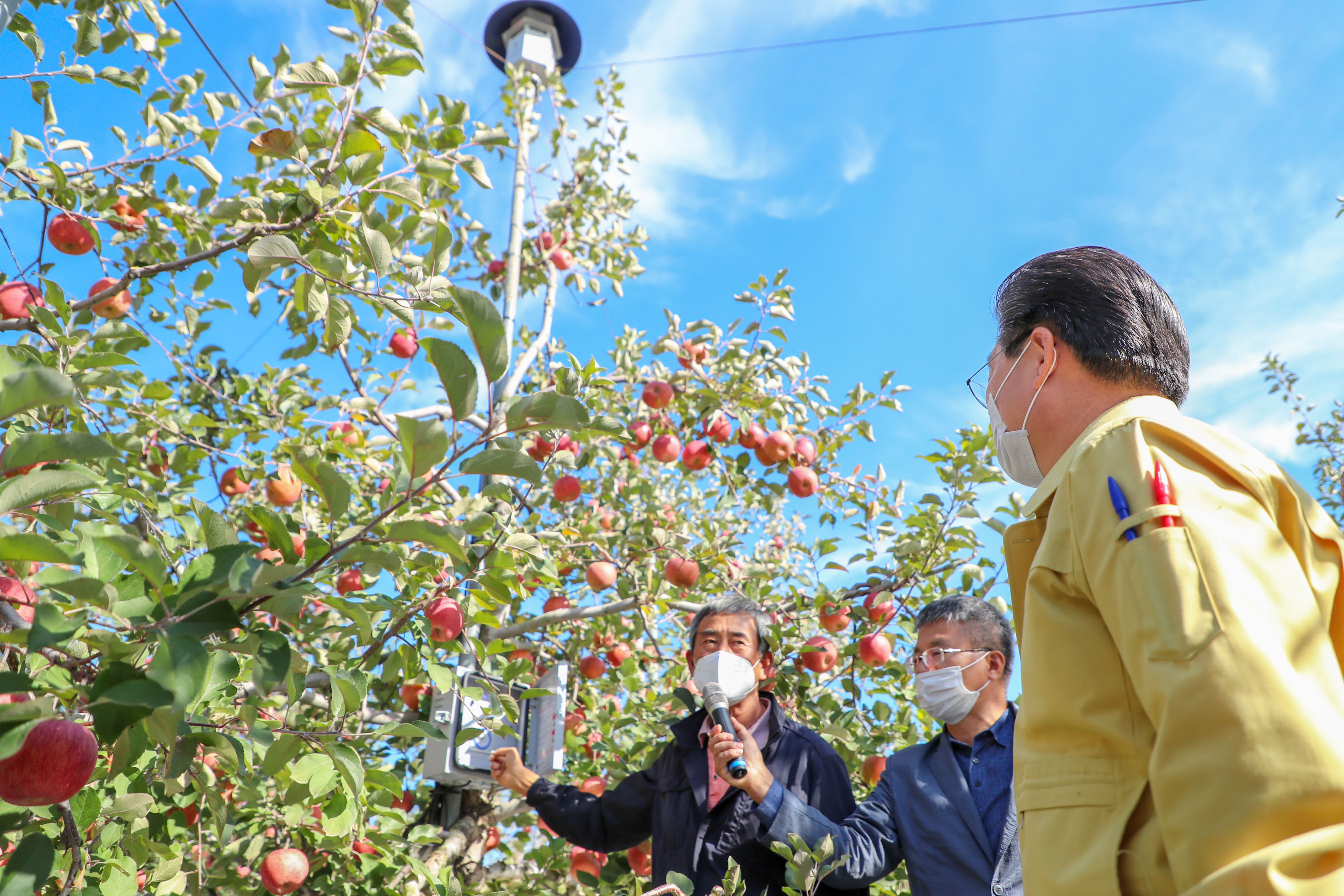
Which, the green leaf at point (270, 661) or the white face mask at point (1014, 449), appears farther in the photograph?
the white face mask at point (1014, 449)

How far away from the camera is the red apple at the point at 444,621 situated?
2303mm

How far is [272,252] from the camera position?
1722mm

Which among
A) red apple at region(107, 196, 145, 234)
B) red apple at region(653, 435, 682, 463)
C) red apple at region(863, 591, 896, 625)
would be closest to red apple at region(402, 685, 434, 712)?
red apple at region(653, 435, 682, 463)

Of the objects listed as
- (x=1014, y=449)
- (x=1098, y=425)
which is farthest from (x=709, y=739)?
(x=1098, y=425)

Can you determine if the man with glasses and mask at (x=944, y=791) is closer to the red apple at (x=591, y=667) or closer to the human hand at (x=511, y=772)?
the human hand at (x=511, y=772)

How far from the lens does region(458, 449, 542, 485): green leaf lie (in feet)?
3.96

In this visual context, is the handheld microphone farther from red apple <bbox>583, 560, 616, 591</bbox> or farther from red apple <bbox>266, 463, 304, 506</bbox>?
red apple <bbox>266, 463, 304, 506</bbox>

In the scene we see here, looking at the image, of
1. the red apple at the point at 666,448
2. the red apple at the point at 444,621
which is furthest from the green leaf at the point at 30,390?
the red apple at the point at 666,448

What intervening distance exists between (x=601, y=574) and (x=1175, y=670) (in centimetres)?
302

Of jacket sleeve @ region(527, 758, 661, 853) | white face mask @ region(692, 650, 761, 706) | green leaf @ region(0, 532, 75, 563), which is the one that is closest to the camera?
green leaf @ region(0, 532, 75, 563)

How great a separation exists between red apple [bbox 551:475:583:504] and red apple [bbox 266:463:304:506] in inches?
37.8

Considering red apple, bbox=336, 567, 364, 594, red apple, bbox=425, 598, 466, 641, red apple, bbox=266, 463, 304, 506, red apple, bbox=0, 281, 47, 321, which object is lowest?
red apple, bbox=425, 598, 466, 641

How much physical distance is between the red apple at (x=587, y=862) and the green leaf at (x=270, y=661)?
7.80 feet

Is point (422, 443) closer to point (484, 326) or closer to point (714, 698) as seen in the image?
point (484, 326)
